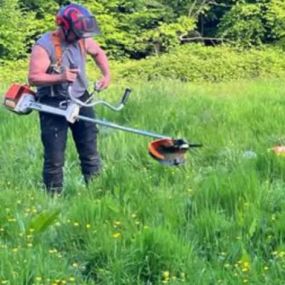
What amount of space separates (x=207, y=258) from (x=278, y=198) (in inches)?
42.6

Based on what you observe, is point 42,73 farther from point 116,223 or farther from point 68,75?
point 116,223

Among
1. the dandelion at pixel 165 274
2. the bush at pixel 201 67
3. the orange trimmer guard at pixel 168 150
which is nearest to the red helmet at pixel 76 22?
the orange trimmer guard at pixel 168 150

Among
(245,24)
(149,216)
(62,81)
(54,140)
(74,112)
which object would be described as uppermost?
(62,81)

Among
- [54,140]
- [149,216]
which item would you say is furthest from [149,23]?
[149,216]

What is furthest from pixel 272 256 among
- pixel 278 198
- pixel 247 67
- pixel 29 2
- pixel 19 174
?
pixel 29 2

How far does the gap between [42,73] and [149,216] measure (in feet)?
5.28

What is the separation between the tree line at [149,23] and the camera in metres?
27.1

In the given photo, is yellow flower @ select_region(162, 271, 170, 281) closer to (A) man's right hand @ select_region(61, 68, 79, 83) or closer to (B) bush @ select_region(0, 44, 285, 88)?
(A) man's right hand @ select_region(61, 68, 79, 83)

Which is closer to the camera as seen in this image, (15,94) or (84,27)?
(84,27)

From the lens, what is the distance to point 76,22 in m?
6.78

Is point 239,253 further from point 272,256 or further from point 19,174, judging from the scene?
point 19,174

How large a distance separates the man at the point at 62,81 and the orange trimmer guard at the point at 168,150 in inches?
20.8

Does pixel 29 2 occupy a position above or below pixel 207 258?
below

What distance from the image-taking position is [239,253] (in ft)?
16.9
